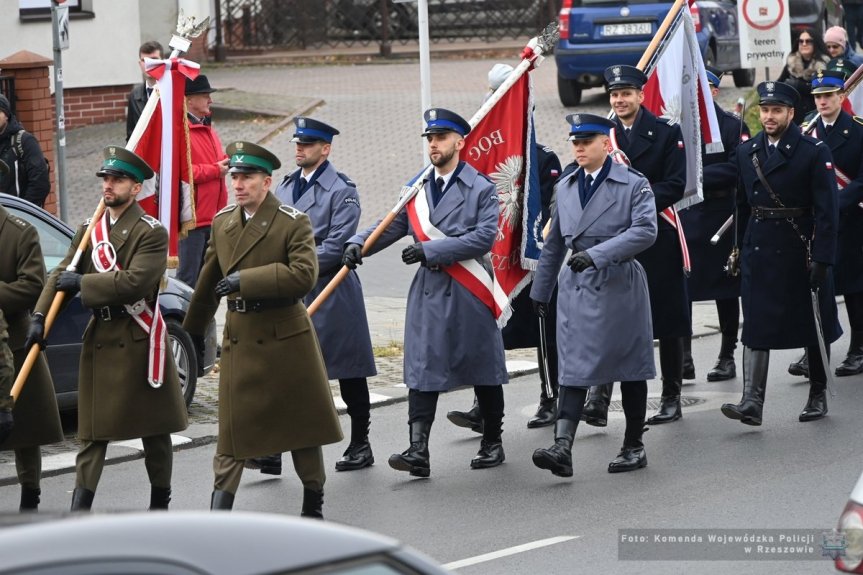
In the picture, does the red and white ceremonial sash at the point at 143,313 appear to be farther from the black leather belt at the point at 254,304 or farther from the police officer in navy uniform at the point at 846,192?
the police officer in navy uniform at the point at 846,192

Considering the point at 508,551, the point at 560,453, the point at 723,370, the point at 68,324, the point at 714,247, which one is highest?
the point at 714,247

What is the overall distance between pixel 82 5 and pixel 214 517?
21.5 meters

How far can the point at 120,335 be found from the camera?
7.60 m

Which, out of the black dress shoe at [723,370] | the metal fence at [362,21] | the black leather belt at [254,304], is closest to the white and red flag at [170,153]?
the black leather belt at [254,304]

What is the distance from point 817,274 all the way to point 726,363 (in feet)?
6.50

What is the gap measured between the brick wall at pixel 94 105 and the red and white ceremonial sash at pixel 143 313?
631 inches

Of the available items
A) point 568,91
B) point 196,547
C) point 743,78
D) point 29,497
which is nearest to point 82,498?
point 29,497

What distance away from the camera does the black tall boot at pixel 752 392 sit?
30.6 ft

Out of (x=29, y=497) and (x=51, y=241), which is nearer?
(x=29, y=497)

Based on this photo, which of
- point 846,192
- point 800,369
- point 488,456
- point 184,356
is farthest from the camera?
point 800,369

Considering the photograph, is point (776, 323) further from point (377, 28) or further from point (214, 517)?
point (377, 28)

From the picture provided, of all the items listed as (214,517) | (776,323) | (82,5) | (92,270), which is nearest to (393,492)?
(92,270)

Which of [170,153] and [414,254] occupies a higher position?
[170,153]

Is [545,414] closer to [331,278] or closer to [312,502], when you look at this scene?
[331,278]
